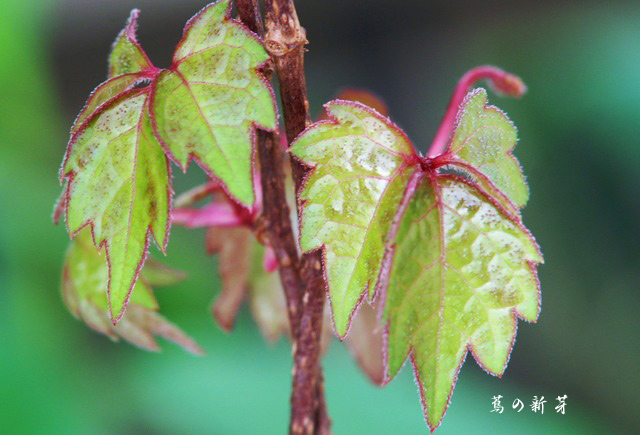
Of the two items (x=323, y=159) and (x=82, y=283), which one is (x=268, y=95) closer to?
(x=323, y=159)

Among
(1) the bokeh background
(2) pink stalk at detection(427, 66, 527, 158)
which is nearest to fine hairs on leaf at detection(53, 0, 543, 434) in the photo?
(2) pink stalk at detection(427, 66, 527, 158)

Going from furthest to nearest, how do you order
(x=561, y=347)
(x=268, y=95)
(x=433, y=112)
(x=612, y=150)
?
(x=433, y=112), (x=561, y=347), (x=612, y=150), (x=268, y=95)

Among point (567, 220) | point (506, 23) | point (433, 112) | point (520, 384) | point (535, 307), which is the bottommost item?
point (520, 384)

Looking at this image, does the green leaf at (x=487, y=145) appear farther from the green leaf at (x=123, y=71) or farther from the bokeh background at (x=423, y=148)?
the bokeh background at (x=423, y=148)

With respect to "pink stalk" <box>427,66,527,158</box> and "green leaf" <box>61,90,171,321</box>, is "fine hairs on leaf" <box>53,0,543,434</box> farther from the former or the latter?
"pink stalk" <box>427,66,527,158</box>

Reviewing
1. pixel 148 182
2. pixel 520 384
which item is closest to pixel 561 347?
pixel 520 384

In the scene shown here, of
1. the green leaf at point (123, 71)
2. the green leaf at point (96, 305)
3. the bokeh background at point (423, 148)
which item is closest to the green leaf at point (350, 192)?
the green leaf at point (123, 71)

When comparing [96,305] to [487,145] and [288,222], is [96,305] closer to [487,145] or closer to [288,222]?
[288,222]

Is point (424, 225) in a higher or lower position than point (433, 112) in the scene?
lower
